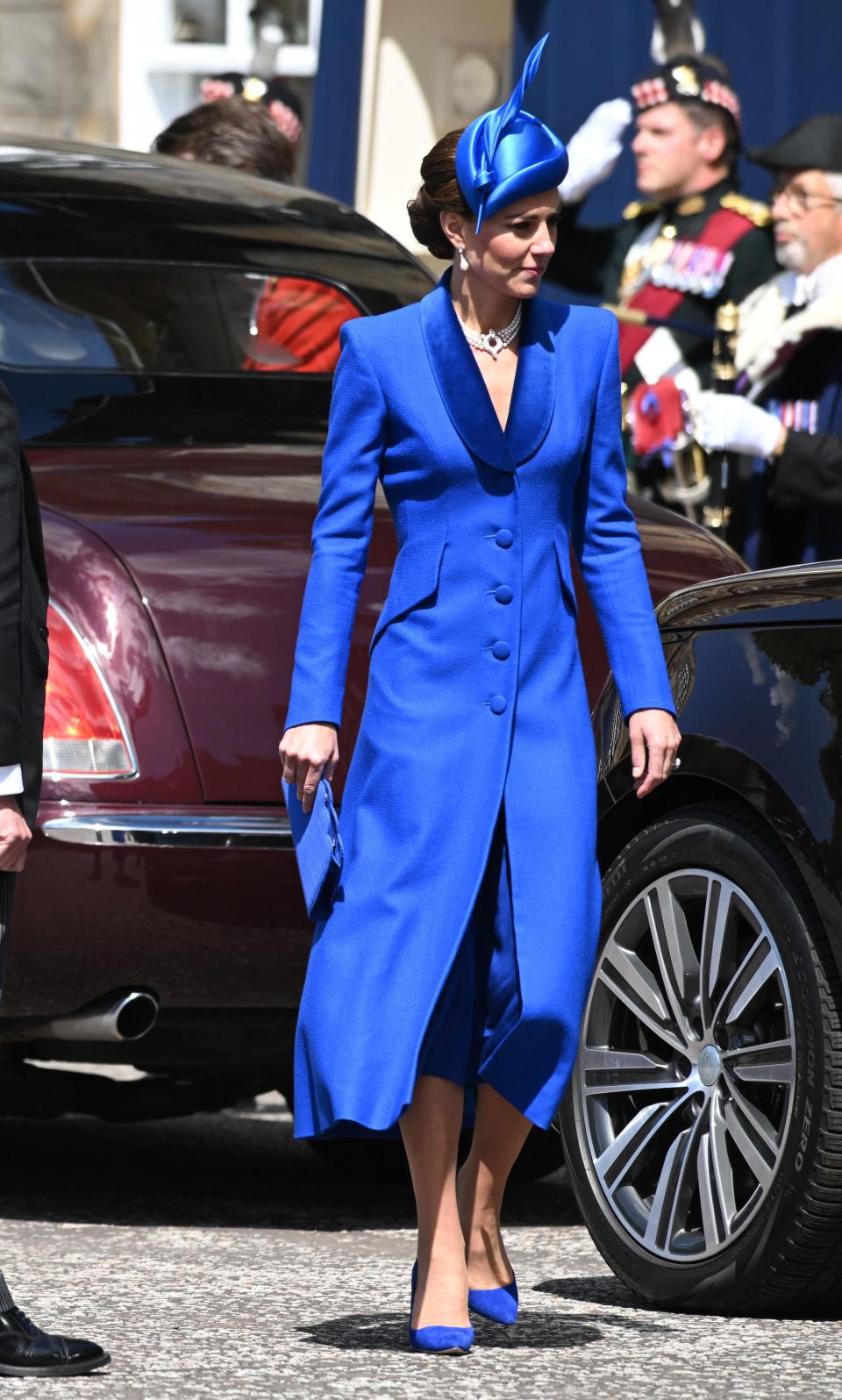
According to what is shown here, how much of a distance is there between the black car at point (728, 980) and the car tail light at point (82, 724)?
89 cm

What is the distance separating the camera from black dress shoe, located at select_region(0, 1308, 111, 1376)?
3939mm

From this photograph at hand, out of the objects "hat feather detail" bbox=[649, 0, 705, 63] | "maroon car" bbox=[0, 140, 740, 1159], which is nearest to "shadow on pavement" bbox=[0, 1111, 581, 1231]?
"maroon car" bbox=[0, 140, 740, 1159]

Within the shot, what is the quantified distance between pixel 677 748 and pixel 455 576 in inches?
17.9

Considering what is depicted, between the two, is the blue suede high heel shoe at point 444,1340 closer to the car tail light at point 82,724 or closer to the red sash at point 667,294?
the car tail light at point 82,724

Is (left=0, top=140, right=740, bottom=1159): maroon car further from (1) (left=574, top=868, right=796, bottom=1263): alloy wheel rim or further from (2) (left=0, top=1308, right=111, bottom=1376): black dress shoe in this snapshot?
(2) (left=0, top=1308, right=111, bottom=1376): black dress shoe

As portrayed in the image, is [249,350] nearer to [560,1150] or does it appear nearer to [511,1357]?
[560,1150]

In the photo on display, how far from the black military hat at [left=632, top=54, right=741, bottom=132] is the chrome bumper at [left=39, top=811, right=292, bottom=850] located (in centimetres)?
452

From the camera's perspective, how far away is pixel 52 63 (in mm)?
14602

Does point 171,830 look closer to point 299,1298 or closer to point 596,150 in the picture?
point 299,1298

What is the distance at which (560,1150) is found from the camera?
19.6 feet

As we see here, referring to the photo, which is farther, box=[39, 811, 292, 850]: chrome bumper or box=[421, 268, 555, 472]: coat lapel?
box=[39, 811, 292, 850]: chrome bumper

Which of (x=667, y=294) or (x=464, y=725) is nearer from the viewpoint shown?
(x=464, y=725)

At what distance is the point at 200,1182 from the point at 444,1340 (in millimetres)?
2069

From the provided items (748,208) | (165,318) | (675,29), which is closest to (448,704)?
(165,318)
